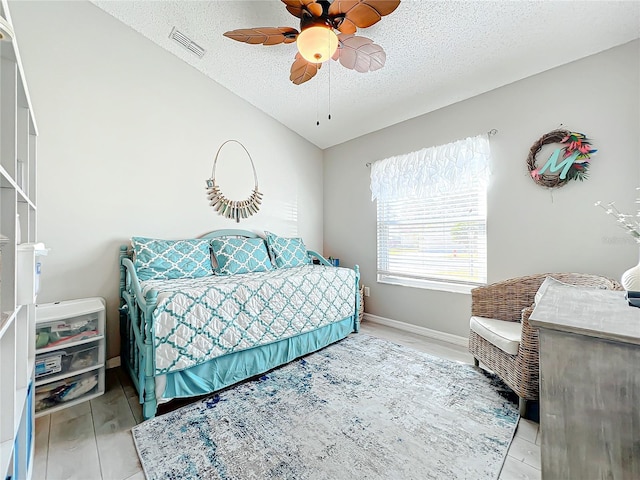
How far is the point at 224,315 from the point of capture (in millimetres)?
1877

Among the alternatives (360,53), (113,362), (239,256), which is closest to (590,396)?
(360,53)

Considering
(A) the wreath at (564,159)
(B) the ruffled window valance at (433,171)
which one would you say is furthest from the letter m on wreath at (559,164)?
(B) the ruffled window valance at (433,171)

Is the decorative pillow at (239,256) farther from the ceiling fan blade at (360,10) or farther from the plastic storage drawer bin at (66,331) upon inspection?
the ceiling fan blade at (360,10)

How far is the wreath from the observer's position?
6.65 feet

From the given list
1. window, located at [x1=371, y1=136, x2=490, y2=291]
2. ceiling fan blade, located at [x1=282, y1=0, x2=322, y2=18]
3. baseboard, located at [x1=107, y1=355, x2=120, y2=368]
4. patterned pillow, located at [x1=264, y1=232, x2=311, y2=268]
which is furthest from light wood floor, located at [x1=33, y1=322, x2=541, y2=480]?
ceiling fan blade, located at [x1=282, y1=0, x2=322, y2=18]

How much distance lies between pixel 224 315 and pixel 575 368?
1780 millimetres

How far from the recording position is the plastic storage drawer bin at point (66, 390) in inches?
66.0

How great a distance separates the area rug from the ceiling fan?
7.23ft

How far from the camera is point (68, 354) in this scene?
5.86 feet

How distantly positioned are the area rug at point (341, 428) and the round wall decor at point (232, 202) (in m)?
1.75

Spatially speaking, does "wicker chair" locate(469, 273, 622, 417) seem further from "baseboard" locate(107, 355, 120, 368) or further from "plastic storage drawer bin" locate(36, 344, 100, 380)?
"baseboard" locate(107, 355, 120, 368)

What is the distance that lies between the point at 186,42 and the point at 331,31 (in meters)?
1.63

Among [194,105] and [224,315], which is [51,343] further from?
[194,105]

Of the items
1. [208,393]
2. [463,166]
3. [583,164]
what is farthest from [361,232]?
[208,393]
